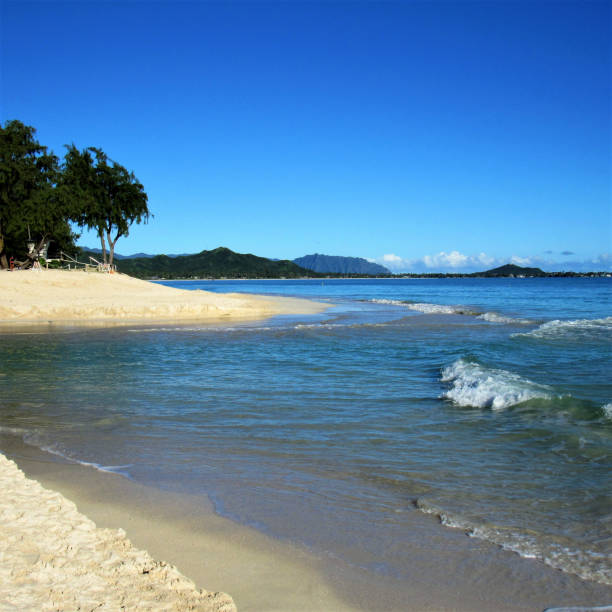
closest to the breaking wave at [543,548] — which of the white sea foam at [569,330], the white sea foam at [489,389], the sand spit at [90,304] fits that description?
the white sea foam at [489,389]

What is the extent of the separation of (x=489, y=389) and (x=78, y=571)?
7868 millimetres

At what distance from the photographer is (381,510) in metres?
4.80

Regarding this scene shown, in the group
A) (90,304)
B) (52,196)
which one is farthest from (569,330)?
(52,196)

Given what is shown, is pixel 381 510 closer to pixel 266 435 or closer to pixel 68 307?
pixel 266 435

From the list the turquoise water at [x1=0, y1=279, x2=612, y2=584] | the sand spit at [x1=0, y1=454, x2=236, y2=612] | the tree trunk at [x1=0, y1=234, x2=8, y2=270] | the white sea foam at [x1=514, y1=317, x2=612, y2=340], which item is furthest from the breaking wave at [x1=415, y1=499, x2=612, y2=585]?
the tree trunk at [x1=0, y1=234, x2=8, y2=270]

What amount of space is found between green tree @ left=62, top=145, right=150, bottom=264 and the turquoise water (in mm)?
39076

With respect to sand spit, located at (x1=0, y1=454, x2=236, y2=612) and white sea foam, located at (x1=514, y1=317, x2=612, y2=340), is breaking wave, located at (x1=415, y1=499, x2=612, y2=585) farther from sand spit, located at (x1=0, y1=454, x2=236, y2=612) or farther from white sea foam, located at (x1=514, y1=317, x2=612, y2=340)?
white sea foam, located at (x1=514, y1=317, x2=612, y2=340)

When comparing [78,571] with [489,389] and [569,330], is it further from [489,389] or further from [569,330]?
[569,330]

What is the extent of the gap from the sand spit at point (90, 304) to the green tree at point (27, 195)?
920 centimetres

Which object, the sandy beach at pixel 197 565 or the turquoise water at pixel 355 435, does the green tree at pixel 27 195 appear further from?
the sandy beach at pixel 197 565

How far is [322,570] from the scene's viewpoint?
3707 millimetres

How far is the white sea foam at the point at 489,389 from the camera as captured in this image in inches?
355

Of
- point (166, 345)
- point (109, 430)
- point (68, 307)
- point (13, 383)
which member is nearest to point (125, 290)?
point (68, 307)

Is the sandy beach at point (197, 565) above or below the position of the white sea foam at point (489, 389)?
below
